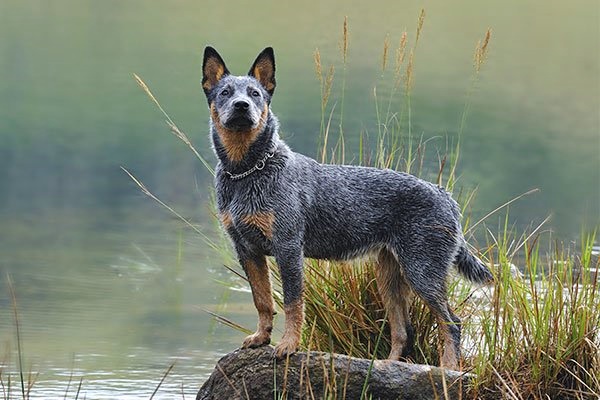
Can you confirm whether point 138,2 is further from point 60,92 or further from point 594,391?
point 594,391

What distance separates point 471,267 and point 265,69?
63.5 inches

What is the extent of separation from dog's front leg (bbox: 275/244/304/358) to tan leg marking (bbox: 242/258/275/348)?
21 centimetres

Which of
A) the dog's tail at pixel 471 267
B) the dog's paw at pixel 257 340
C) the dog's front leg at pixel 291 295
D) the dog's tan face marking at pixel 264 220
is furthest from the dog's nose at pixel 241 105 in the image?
the dog's tail at pixel 471 267

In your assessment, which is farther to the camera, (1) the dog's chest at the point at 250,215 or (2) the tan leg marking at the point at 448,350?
(2) the tan leg marking at the point at 448,350

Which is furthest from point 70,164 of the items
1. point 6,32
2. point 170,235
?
point 6,32

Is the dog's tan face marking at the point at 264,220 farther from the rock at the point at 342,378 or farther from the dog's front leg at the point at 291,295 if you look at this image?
the rock at the point at 342,378

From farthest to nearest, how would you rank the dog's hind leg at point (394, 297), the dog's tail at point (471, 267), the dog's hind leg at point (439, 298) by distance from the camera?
the dog's tail at point (471, 267)
the dog's hind leg at point (394, 297)
the dog's hind leg at point (439, 298)

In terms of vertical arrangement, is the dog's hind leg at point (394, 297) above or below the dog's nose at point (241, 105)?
below

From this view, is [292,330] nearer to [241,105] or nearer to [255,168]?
[255,168]

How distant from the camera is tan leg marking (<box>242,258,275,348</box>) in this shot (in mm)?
6840

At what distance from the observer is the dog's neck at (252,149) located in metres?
6.69

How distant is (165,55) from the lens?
89.8ft

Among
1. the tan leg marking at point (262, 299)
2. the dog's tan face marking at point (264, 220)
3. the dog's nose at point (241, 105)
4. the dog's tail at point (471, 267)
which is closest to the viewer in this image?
the dog's nose at point (241, 105)

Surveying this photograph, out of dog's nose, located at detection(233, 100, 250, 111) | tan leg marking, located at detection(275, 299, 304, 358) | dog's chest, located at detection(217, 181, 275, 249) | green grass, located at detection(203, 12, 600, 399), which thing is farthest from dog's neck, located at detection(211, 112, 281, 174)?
green grass, located at detection(203, 12, 600, 399)
